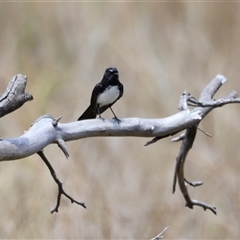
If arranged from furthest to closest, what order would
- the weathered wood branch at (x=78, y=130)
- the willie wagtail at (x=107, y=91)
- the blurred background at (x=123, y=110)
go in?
the blurred background at (x=123, y=110), the willie wagtail at (x=107, y=91), the weathered wood branch at (x=78, y=130)

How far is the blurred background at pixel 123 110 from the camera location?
2.89 metres

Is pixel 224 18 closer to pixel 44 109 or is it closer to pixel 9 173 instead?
pixel 44 109

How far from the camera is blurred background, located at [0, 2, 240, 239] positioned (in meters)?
2.89

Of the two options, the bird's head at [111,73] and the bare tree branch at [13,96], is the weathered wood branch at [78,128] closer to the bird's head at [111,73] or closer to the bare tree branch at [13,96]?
the bare tree branch at [13,96]

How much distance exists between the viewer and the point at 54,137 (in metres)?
1.15

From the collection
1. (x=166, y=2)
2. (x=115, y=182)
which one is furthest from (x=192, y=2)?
(x=115, y=182)

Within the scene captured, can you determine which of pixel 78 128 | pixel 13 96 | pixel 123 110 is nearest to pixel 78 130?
pixel 78 128

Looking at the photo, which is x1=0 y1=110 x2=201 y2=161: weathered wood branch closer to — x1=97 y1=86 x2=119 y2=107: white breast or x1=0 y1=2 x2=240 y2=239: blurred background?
x1=97 y1=86 x2=119 y2=107: white breast

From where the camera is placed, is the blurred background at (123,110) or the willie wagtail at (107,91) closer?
the willie wagtail at (107,91)

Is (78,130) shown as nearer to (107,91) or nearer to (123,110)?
(107,91)

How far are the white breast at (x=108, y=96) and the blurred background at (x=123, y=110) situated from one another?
3.93 ft

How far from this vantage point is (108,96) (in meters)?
1.74

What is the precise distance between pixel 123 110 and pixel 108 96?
147cm

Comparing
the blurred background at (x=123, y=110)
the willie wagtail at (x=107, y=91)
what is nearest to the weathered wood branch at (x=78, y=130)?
the willie wagtail at (x=107, y=91)
